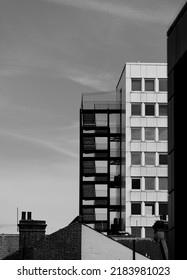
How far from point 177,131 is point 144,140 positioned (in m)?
68.7

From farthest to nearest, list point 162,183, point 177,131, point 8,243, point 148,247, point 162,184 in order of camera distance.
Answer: point 162,183 → point 162,184 → point 8,243 → point 148,247 → point 177,131

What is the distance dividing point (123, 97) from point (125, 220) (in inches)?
628

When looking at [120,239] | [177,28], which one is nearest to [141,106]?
[120,239]

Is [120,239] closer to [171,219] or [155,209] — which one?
[171,219]

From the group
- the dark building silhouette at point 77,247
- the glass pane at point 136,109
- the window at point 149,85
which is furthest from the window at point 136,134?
the dark building silhouette at point 77,247

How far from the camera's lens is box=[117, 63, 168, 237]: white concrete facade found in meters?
96.8

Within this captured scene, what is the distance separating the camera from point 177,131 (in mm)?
30109

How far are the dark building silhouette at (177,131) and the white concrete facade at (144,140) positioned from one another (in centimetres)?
6544

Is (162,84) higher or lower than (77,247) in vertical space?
higher

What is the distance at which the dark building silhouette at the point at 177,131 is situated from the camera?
29.1 meters

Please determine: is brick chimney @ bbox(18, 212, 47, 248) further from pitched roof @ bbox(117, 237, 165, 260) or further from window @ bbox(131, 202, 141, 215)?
window @ bbox(131, 202, 141, 215)

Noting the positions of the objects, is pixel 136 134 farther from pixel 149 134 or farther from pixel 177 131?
pixel 177 131

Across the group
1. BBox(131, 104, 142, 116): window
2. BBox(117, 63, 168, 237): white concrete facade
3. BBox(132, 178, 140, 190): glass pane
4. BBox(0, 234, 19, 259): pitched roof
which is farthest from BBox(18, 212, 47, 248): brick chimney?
BBox(131, 104, 142, 116): window

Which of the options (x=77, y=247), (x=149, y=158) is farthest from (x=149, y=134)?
(x=77, y=247)
